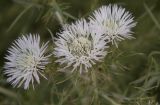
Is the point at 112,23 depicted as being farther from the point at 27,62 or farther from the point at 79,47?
the point at 27,62

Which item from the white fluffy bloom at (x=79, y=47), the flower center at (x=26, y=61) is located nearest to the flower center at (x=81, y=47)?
the white fluffy bloom at (x=79, y=47)

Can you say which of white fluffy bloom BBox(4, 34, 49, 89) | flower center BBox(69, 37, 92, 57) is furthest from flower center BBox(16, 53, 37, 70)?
flower center BBox(69, 37, 92, 57)

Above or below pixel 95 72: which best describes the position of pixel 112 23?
above

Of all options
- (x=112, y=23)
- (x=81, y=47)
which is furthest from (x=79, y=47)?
(x=112, y=23)

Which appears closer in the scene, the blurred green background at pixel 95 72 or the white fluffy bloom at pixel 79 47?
the white fluffy bloom at pixel 79 47

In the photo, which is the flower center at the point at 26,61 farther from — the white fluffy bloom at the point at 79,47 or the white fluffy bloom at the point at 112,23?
the white fluffy bloom at the point at 112,23
